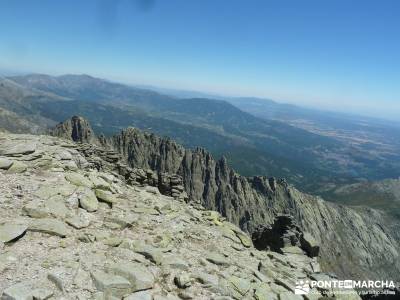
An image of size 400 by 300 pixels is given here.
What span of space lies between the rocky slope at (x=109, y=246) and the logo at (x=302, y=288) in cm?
40

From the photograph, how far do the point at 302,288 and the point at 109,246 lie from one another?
41.9ft

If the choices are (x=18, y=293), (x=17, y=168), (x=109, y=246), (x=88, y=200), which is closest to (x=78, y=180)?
(x=88, y=200)

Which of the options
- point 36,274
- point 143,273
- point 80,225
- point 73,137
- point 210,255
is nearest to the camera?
point 36,274

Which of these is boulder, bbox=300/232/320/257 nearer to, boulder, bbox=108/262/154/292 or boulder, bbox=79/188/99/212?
boulder, bbox=79/188/99/212

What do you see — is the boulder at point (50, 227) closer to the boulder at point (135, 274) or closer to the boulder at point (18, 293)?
the boulder at point (135, 274)

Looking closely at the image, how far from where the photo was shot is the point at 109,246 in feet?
72.1

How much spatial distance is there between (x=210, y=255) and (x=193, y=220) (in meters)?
7.39

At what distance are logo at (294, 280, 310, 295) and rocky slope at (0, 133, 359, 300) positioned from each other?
0.40m

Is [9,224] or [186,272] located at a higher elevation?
[9,224]

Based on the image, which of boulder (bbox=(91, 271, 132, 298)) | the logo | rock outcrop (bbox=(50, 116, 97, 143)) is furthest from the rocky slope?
rock outcrop (bbox=(50, 116, 97, 143))

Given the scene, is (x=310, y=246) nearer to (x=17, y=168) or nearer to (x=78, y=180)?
(x=78, y=180)

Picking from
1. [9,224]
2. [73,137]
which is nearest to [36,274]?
[9,224]

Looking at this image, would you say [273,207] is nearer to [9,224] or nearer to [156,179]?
[156,179]

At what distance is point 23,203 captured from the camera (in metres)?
23.3
